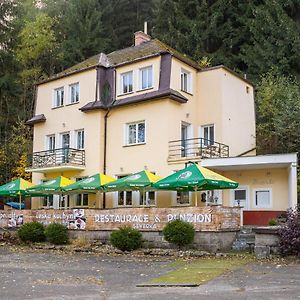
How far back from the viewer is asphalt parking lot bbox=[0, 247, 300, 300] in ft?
35.1

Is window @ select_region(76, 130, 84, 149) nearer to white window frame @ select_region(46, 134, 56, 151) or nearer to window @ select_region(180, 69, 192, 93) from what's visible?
white window frame @ select_region(46, 134, 56, 151)

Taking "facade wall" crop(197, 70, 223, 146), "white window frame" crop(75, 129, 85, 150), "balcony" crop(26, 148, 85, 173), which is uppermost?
"facade wall" crop(197, 70, 223, 146)

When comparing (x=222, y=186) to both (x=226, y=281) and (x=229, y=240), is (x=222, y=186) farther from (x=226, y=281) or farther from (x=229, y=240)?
(x=226, y=281)

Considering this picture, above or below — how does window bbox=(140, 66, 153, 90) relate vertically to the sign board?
above

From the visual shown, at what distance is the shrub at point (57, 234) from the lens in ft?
75.5

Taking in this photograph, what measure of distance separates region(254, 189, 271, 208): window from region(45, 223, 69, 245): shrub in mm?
8982

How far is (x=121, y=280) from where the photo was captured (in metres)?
13.0

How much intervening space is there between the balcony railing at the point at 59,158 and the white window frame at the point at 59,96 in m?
2.94

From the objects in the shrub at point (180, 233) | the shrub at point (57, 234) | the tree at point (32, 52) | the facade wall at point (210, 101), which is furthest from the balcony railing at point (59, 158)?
the tree at point (32, 52)

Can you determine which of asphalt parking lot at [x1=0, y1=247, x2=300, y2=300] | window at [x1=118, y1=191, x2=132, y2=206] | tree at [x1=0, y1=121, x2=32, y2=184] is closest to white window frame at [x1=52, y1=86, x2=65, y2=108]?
window at [x1=118, y1=191, x2=132, y2=206]

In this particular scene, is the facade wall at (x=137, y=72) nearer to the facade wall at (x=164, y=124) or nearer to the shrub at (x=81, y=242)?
the facade wall at (x=164, y=124)

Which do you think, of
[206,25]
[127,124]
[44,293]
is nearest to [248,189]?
[127,124]

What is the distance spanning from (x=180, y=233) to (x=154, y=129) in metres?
7.78

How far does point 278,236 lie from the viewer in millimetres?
17188
